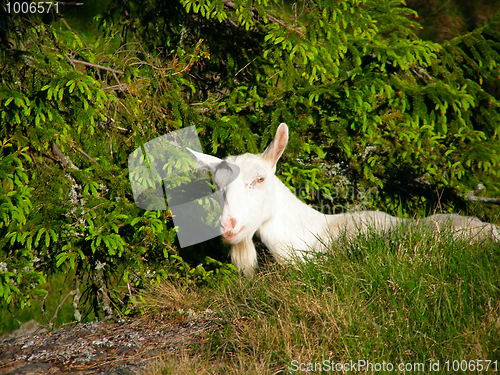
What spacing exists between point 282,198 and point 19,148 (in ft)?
7.49

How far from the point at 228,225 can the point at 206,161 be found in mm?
844

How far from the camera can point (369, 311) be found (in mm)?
2764

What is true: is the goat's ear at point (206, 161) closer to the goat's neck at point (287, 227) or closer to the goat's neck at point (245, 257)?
the goat's neck at point (287, 227)

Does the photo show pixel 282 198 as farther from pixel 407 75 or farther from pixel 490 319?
pixel 407 75

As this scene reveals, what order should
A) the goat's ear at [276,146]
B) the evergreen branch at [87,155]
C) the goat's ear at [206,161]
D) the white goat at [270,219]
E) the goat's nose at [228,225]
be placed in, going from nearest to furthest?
the goat's nose at [228,225] → the white goat at [270,219] → the goat's ear at [276,146] → the goat's ear at [206,161] → the evergreen branch at [87,155]

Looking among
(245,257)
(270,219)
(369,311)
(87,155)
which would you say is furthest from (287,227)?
(87,155)

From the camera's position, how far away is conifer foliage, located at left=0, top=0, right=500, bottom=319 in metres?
3.44

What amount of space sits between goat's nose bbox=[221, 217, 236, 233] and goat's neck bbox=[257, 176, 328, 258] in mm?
528

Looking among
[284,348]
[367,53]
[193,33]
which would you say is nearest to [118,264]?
[284,348]

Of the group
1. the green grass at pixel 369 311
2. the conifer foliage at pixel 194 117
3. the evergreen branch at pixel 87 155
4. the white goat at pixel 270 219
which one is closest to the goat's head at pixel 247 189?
the white goat at pixel 270 219

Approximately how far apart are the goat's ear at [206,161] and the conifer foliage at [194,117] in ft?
1.42

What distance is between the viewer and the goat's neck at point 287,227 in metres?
3.64

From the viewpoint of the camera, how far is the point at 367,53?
16.3 feet

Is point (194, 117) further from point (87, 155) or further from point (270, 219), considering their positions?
point (270, 219)
